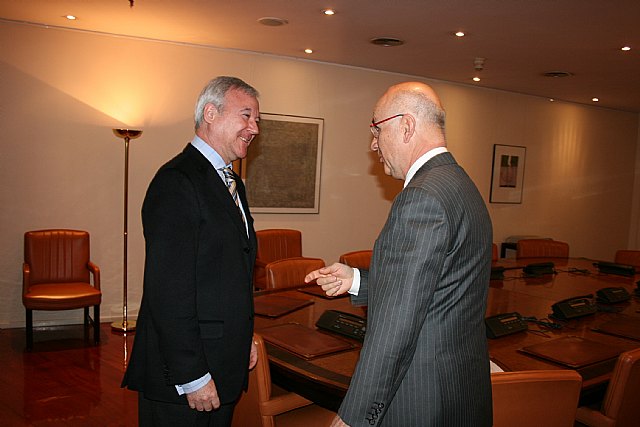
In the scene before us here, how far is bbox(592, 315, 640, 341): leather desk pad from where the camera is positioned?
270 centimetres

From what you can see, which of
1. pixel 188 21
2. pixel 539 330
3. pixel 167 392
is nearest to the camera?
pixel 167 392

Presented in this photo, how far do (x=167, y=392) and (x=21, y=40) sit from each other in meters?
4.55

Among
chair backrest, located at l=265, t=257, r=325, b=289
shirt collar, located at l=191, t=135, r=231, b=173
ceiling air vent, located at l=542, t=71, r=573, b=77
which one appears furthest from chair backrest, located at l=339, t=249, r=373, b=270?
ceiling air vent, located at l=542, t=71, r=573, b=77

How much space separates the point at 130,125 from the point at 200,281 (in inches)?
167

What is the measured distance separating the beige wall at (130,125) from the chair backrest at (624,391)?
15.0 ft

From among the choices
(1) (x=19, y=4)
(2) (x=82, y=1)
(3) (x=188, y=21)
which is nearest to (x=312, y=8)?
(3) (x=188, y=21)

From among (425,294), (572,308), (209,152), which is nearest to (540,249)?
(572,308)

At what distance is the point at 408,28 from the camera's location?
4797 mm

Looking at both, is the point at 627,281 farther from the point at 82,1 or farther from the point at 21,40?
the point at 21,40

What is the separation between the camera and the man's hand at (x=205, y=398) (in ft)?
5.85

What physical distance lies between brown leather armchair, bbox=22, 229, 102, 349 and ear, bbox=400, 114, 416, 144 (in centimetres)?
407

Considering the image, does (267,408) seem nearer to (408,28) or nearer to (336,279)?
(336,279)

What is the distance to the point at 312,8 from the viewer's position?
14.2 feet

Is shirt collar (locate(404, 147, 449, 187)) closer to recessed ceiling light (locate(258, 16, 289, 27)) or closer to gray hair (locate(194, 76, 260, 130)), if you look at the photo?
gray hair (locate(194, 76, 260, 130))
